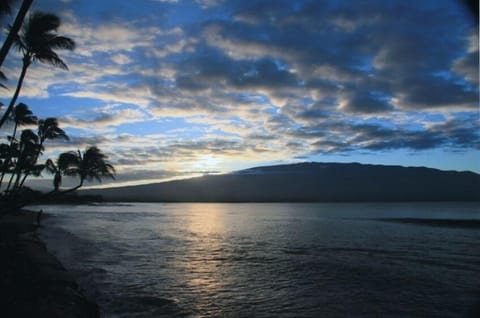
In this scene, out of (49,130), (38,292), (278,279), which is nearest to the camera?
(38,292)

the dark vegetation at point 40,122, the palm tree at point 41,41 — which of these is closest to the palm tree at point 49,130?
the dark vegetation at point 40,122

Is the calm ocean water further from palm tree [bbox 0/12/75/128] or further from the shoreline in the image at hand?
palm tree [bbox 0/12/75/128]

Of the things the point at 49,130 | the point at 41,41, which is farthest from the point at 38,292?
the point at 49,130

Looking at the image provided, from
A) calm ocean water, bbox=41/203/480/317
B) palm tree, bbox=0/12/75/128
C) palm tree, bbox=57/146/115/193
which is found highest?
palm tree, bbox=0/12/75/128

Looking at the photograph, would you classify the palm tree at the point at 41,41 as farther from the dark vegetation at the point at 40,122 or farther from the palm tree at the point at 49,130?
the palm tree at the point at 49,130

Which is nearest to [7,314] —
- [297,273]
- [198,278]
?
[198,278]

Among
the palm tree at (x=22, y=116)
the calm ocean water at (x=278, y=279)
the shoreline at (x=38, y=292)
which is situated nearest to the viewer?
the shoreline at (x=38, y=292)

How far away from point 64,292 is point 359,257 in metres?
16.4

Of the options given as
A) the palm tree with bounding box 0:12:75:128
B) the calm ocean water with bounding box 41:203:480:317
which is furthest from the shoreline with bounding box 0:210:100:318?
the palm tree with bounding box 0:12:75:128

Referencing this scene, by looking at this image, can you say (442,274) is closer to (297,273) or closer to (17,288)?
(297,273)

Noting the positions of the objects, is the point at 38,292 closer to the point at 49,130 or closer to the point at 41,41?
the point at 41,41

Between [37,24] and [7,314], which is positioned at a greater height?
[37,24]

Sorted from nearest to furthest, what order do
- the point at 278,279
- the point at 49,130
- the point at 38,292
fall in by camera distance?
1. the point at 38,292
2. the point at 278,279
3. the point at 49,130

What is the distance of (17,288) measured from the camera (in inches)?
389
